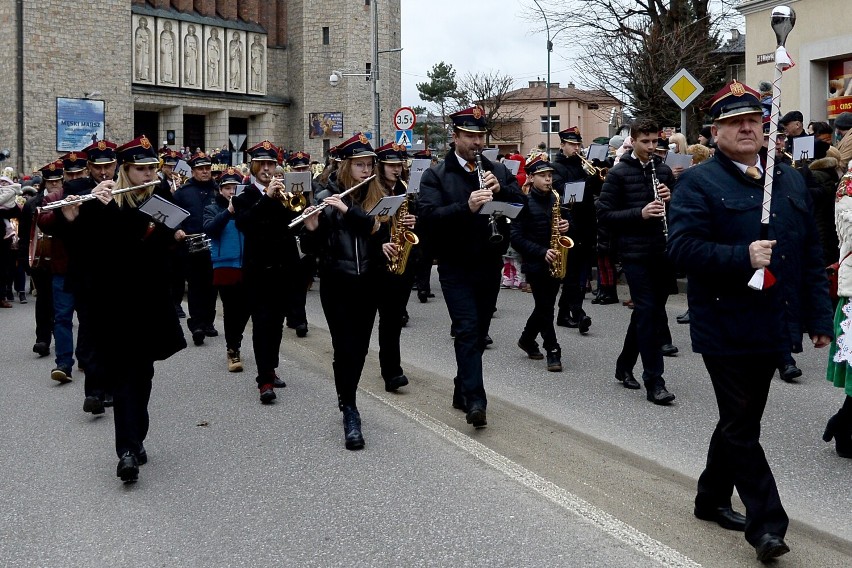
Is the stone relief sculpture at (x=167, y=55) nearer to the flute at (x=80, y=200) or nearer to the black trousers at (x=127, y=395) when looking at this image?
the flute at (x=80, y=200)

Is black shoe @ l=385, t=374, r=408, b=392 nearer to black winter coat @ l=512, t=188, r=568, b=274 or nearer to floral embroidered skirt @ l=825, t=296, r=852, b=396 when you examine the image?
black winter coat @ l=512, t=188, r=568, b=274

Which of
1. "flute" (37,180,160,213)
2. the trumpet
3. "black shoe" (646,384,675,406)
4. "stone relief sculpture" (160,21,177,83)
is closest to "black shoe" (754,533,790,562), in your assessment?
"black shoe" (646,384,675,406)

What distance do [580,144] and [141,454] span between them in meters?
7.83

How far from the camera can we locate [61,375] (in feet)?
30.4

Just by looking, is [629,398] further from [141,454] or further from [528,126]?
[528,126]

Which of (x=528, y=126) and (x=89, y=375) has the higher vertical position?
(x=528, y=126)

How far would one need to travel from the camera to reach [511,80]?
6925 cm

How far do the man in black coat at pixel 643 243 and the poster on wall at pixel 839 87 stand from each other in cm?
1521

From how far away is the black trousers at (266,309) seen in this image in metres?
8.38

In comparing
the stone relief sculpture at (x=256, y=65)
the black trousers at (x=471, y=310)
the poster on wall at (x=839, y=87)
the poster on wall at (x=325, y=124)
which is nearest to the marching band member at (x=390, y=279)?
the black trousers at (x=471, y=310)

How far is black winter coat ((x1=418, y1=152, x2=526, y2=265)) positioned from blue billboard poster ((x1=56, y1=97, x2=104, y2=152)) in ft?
150

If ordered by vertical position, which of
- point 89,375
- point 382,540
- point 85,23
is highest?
point 85,23

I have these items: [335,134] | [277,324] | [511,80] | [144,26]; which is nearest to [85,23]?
[144,26]

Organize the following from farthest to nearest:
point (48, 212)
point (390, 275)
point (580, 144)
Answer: point (580, 144), point (390, 275), point (48, 212)
